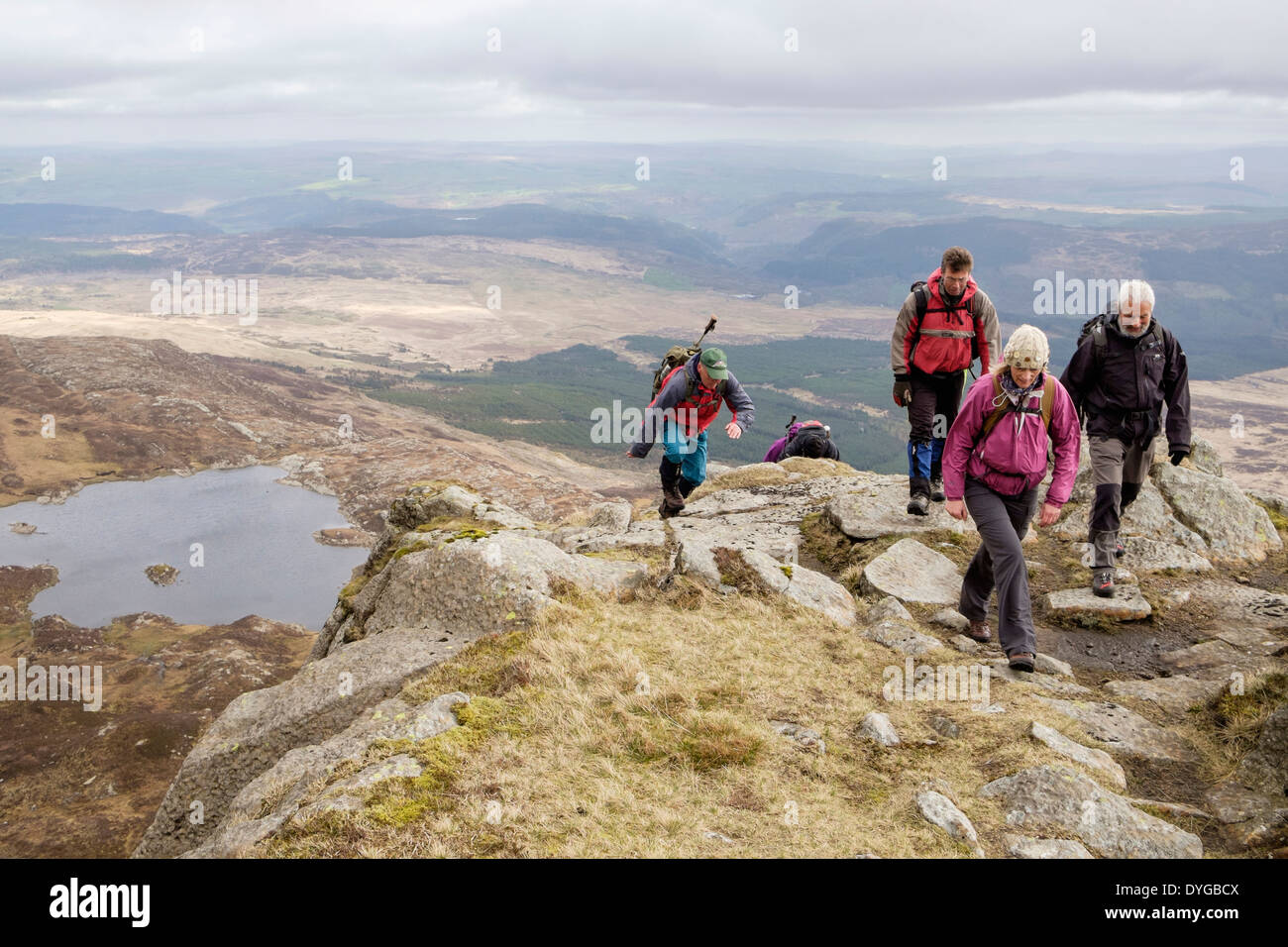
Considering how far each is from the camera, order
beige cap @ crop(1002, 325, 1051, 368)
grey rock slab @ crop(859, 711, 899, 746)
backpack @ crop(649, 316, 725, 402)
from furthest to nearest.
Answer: backpack @ crop(649, 316, 725, 402)
beige cap @ crop(1002, 325, 1051, 368)
grey rock slab @ crop(859, 711, 899, 746)

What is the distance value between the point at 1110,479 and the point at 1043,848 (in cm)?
812

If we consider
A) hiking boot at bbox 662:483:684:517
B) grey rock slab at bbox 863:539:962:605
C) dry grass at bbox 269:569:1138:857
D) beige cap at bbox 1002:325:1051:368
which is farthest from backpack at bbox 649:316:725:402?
beige cap at bbox 1002:325:1051:368

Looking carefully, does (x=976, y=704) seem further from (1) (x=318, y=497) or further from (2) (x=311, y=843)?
(1) (x=318, y=497)

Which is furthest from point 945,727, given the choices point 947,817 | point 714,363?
point 714,363

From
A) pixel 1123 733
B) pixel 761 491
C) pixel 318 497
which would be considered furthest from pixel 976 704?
pixel 318 497

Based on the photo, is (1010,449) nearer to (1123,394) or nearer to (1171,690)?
(1123,394)

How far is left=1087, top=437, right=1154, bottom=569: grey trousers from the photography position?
1320 cm

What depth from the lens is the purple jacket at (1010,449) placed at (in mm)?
10719

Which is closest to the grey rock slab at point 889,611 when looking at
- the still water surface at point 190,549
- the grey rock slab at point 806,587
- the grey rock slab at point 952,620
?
the grey rock slab at point 806,587

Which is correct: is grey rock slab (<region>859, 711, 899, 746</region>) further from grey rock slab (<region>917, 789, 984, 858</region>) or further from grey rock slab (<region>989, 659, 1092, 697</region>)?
grey rock slab (<region>989, 659, 1092, 697</region>)

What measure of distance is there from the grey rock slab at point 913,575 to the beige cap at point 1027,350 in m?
5.02

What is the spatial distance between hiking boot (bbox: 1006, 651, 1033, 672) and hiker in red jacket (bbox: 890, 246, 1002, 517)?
17.1 ft

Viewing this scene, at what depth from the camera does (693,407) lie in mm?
17594
